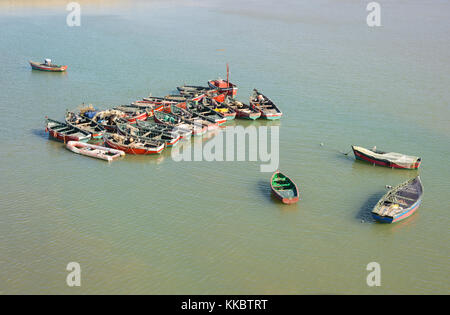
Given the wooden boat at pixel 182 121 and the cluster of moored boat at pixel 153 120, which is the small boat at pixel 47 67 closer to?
the cluster of moored boat at pixel 153 120

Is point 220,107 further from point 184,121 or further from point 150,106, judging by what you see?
point 150,106

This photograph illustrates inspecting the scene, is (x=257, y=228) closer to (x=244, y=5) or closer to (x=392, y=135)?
(x=392, y=135)

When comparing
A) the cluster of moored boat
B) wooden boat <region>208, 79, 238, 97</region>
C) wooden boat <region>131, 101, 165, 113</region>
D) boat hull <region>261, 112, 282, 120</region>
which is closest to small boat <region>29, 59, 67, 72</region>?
the cluster of moored boat

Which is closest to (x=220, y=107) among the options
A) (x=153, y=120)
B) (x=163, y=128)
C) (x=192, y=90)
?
(x=192, y=90)

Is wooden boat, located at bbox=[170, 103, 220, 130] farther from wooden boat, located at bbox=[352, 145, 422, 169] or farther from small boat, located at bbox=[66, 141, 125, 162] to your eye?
wooden boat, located at bbox=[352, 145, 422, 169]
